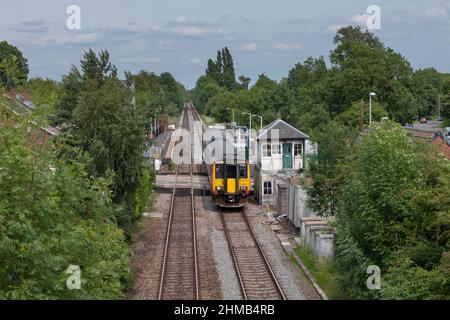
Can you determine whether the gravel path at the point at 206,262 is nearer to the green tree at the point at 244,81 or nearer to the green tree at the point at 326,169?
the green tree at the point at 326,169

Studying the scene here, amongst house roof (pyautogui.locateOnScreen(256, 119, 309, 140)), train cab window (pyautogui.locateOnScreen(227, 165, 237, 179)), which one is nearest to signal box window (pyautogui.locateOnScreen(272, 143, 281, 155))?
house roof (pyautogui.locateOnScreen(256, 119, 309, 140))

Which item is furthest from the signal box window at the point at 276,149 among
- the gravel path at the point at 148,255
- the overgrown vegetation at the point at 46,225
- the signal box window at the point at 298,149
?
the overgrown vegetation at the point at 46,225


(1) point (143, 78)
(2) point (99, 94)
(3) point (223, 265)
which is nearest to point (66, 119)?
(2) point (99, 94)

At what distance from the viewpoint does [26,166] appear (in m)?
12.4

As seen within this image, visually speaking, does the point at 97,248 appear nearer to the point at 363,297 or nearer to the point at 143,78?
the point at 363,297

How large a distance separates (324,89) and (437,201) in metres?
45.0

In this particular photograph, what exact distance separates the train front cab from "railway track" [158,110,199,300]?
66.6 inches

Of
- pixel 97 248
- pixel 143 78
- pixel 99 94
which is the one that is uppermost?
pixel 143 78

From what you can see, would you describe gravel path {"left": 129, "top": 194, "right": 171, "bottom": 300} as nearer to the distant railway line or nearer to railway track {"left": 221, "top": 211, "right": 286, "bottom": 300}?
the distant railway line

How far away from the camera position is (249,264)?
2278 cm

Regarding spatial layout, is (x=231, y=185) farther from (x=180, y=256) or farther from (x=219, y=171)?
(x=180, y=256)

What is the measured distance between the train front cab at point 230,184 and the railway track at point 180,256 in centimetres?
169

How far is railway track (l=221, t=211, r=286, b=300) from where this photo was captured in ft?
64.0

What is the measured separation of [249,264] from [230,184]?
10584mm
